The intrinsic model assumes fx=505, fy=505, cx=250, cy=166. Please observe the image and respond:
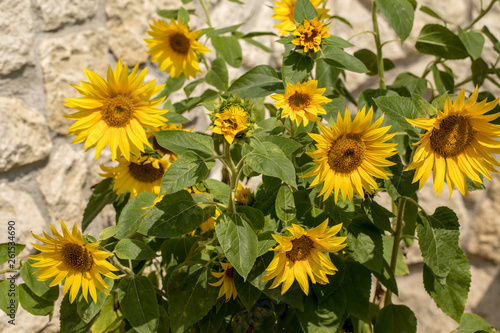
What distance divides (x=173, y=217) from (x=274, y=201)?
211mm

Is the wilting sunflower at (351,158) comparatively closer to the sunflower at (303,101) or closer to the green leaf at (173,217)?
the sunflower at (303,101)

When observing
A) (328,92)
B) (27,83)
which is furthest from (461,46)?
(27,83)

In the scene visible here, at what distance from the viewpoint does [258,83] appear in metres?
0.98

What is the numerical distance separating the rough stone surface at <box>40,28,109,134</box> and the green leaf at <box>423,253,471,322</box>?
106 centimetres

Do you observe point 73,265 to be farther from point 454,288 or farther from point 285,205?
point 454,288

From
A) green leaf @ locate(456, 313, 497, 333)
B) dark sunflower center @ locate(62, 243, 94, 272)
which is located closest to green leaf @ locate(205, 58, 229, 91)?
dark sunflower center @ locate(62, 243, 94, 272)

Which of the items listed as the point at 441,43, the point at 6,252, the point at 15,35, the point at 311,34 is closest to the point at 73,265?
the point at 6,252

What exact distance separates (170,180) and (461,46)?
2.50 feet

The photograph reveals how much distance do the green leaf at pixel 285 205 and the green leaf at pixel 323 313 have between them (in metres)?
0.20

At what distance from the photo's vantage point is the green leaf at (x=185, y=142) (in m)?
0.84

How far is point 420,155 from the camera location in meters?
0.79

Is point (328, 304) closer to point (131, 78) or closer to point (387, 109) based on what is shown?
point (387, 109)

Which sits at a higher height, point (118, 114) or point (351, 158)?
point (351, 158)

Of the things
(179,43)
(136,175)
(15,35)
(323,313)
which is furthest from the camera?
(15,35)
